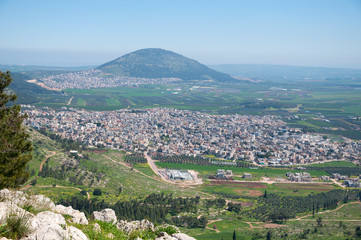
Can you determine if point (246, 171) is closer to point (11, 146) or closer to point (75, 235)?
point (11, 146)

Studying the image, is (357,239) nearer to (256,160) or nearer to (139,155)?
(256,160)

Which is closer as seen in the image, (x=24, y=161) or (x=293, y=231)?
(x=24, y=161)

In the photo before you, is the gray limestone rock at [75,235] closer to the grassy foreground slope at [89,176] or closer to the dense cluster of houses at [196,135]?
the grassy foreground slope at [89,176]

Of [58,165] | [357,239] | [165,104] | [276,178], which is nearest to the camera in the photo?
[357,239]

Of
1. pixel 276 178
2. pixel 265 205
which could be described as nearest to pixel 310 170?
pixel 276 178

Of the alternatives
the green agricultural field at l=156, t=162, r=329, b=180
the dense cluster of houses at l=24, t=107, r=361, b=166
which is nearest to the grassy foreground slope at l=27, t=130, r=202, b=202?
the green agricultural field at l=156, t=162, r=329, b=180

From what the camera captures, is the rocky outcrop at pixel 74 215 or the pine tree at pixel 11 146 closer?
the rocky outcrop at pixel 74 215

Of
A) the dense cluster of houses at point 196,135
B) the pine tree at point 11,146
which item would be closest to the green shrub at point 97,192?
the pine tree at point 11,146

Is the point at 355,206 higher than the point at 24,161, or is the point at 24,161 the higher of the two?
the point at 24,161

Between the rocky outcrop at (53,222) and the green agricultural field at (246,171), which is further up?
the rocky outcrop at (53,222)
